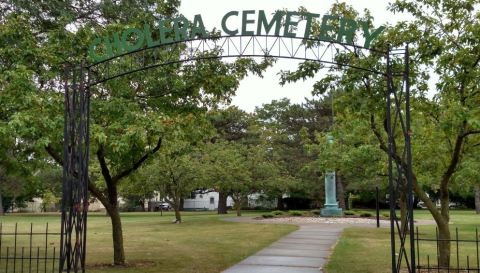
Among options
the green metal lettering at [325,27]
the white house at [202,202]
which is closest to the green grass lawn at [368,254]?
the green metal lettering at [325,27]

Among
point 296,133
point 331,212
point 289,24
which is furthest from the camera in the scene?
point 296,133

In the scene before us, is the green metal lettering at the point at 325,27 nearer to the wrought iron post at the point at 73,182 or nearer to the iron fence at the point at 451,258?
the iron fence at the point at 451,258

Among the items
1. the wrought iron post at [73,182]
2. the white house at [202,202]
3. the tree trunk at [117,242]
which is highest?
the wrought iron post at [73,182]

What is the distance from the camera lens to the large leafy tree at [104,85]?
31.2ft

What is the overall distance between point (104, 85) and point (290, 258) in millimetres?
5970

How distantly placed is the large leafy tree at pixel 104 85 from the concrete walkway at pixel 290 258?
122 inches

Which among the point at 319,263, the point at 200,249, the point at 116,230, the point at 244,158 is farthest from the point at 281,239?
the point at 244,158

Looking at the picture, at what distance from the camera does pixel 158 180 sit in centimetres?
2988

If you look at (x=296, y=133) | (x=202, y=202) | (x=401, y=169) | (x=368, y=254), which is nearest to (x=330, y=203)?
(x=296, y=133)

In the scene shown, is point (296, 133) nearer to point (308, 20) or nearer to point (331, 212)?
point (331, 212)

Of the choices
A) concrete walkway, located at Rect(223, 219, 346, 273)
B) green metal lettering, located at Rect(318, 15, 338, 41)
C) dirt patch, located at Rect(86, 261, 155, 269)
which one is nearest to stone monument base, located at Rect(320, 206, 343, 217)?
concrete walkway, located at Rect(223, 219, 346, 273)

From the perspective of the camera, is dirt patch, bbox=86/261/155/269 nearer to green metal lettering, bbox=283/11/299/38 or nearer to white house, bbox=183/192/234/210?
green metal lettering, bbox=283/11/299/38

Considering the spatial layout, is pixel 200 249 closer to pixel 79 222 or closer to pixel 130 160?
pixel 130 160

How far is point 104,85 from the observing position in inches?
450
